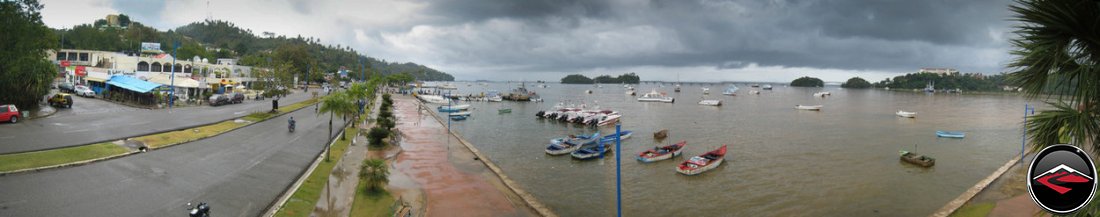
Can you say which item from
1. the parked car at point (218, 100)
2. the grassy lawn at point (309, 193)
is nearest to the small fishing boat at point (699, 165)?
the grassy lawn at point (309, 193)

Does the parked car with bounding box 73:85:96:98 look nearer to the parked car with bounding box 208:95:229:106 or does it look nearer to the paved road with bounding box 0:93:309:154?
the paved road with bounding box 0:93:309:154

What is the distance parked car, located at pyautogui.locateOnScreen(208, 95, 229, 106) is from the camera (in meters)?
52.3

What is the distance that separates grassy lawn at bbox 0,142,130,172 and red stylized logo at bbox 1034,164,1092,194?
98.6 ft

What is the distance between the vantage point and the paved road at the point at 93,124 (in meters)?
26.2

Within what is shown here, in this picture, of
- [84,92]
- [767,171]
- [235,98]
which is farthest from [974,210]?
[84,92]

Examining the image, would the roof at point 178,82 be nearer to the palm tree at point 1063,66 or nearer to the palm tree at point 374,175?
the palm tree at point 374,175

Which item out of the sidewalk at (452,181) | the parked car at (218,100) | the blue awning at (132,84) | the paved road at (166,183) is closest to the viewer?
the paved road at (166,183)

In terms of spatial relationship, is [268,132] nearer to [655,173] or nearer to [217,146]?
[217,146]

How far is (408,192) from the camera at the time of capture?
25.1 m

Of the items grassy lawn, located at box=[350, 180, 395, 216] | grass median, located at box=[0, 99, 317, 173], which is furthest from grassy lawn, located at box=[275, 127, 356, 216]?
grass median, located at box=[0, 99, 317, 173]

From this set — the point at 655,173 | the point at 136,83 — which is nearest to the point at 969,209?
the point at 655,173

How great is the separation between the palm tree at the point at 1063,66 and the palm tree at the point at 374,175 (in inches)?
856

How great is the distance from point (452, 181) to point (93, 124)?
2397cm

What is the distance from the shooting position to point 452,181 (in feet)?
93.9
